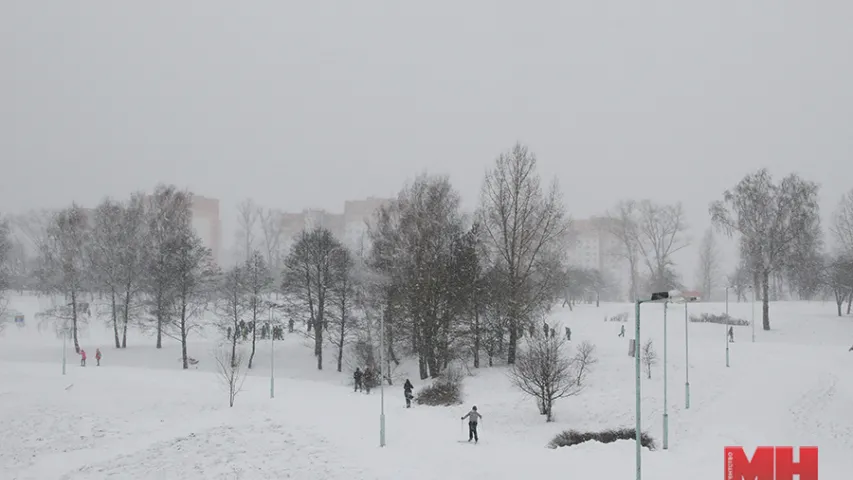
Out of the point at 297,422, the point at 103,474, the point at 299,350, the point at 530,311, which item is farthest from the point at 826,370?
the point at 299,350

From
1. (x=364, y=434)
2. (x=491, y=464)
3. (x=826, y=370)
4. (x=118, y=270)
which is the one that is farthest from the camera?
(x=118, y=270)

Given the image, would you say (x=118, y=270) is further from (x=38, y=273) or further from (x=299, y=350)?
(x=38, y=273)

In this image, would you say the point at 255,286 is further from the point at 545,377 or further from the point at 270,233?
the point at 270,233

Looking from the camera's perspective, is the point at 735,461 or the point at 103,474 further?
the point at 103,474

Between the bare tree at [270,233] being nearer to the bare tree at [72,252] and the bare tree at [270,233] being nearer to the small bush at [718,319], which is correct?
the bare tree at [72,252]

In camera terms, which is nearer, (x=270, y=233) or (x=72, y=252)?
(x=72, y=252)

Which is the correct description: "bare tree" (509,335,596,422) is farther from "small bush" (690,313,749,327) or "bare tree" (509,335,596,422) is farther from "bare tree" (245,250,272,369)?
"small bush" (690,313,749,327)

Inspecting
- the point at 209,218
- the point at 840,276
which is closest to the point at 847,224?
the point at 840,276

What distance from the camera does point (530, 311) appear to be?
113 feet

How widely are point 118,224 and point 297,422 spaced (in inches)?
1197

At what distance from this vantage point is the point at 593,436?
918 inches

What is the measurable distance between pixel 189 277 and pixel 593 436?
94.0 ft

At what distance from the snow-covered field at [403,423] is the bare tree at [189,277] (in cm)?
629

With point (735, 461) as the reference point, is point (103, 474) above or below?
below
